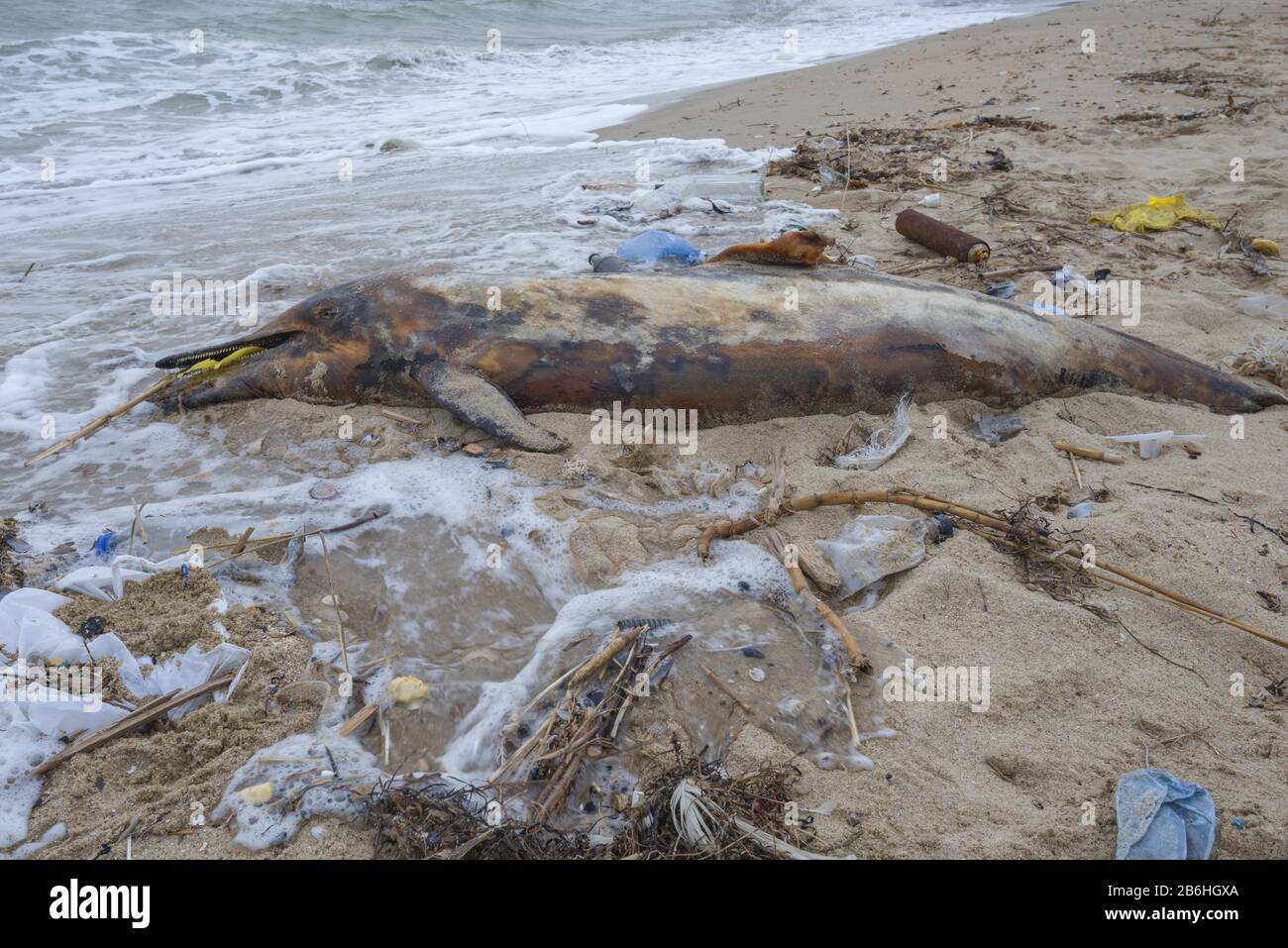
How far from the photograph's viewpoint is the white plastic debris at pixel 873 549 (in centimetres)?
297

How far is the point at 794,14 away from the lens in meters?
21.4

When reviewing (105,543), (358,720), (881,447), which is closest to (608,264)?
(881,447)

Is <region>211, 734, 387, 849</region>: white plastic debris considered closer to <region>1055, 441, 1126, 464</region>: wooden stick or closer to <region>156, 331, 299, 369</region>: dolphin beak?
<region>156, 331, 299, 369</region>: dolphin beak

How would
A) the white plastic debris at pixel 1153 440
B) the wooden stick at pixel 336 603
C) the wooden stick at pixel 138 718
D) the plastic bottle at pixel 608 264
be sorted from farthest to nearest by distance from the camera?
the plastic bottle at pixel 608 264 → the white plastic debris at pixel 1153 440 → the wooden stick at pixel 336 603 → the wooden stick at pixel 138 718

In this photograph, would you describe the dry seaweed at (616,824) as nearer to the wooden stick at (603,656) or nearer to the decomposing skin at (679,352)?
the wooden stick at (603,656)

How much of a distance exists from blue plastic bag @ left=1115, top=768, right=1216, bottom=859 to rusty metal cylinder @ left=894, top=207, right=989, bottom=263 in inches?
170

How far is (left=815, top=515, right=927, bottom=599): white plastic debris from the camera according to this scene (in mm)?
2969

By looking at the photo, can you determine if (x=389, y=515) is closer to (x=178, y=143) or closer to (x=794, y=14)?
(x=178, y=143)

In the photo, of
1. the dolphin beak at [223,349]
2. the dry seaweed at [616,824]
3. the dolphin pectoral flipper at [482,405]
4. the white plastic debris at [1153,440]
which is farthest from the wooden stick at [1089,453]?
the dolphin beak at [223,349]

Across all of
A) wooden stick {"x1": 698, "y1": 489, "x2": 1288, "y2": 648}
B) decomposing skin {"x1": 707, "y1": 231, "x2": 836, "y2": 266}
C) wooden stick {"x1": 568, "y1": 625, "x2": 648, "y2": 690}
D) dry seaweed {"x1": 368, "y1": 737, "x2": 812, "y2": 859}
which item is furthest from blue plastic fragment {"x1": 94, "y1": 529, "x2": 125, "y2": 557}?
decomposing skin {"x1": 707, "y1": 231, "x2": 836, "y2": 266}

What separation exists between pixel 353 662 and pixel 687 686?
1.08 meters

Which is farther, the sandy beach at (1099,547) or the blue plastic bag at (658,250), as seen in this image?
the blue plastic bag at (658,250)

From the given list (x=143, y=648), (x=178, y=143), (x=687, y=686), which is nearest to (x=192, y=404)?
(x=143, y=648)

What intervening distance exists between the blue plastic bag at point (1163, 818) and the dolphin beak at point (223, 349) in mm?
4146
